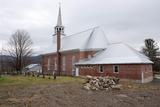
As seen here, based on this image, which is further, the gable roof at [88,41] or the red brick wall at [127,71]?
the gable roof at [88,41]

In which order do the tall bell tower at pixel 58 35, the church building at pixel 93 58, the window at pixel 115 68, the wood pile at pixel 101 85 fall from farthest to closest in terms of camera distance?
the tall bell tower at pixel 58 35 < the window at pixel 115 68 < the church building at pixel 93 58 < the wood pile at pixel 101 85

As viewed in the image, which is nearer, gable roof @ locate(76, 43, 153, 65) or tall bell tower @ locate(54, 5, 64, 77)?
gable roof @ locate(76, 43, 153, 65)

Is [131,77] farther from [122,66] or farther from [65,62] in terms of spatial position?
[65,62]

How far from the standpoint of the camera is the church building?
30406 mm

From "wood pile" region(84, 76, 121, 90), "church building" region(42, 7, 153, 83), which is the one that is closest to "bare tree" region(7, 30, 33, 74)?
"church building" region(42, 7, 153, 83)

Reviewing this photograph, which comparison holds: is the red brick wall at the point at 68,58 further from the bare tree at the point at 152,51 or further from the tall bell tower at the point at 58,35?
the bare tree at the point at 152,51

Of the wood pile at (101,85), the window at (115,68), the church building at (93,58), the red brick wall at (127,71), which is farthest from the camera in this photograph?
the window at (115,68)

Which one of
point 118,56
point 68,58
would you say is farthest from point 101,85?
point 68,58

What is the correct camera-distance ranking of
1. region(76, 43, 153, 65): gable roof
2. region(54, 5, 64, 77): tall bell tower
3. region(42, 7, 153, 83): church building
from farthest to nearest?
region(54, 5, 64, 77): tall bell tower < region(76, 43, 153, 65): gable roof < region(42, 7, 153, 83): church building

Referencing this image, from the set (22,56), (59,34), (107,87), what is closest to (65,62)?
(59,34)

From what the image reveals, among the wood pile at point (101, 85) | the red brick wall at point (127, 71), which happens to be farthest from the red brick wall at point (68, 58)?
the wood pile at point (101, 85)

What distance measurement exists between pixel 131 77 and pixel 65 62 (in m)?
18.0

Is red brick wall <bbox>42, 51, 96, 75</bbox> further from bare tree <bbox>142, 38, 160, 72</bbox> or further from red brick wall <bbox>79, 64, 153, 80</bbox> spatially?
bare tree <bbox>142, 38, 160, 72</bbox>

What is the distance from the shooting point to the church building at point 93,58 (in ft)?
99.8
